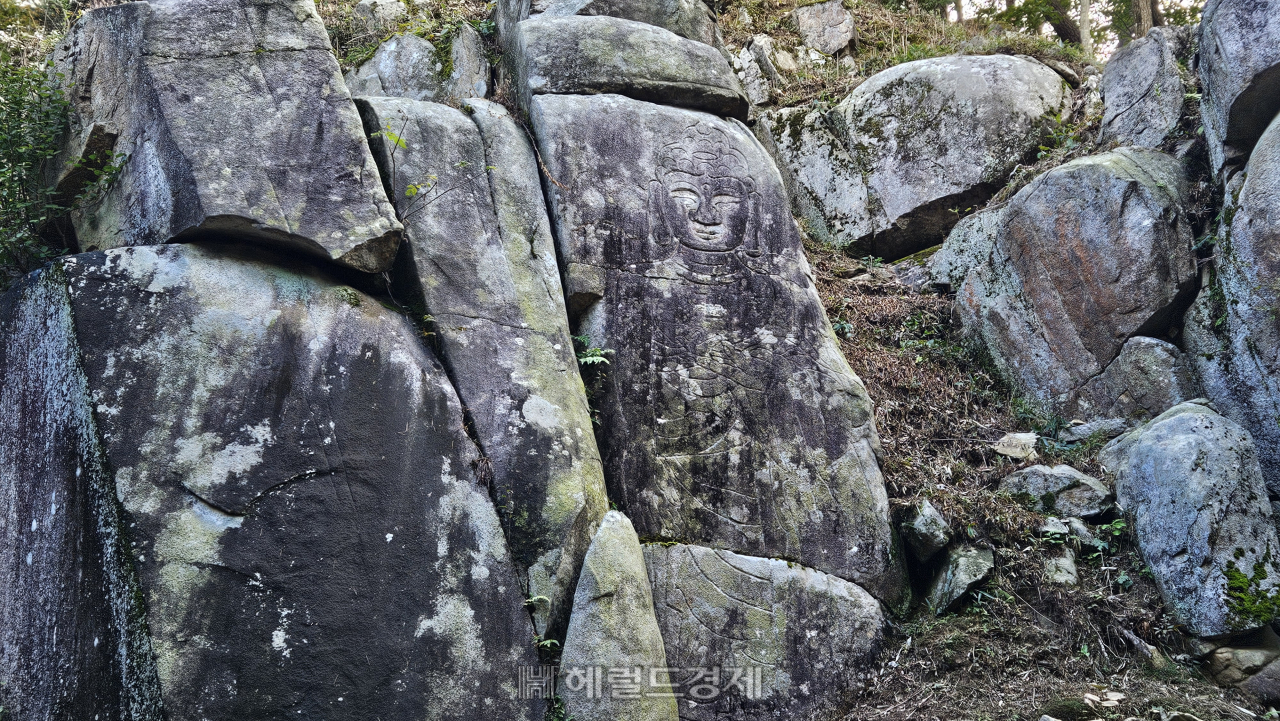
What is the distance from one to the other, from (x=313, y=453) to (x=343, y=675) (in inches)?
47.1

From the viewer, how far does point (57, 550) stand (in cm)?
448

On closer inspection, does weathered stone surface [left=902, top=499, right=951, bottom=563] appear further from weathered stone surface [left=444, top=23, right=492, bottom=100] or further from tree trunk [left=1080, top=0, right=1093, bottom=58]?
tree trunk [left=1080, top=0, right=1093, bottom=58]

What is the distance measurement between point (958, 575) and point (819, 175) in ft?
16.9


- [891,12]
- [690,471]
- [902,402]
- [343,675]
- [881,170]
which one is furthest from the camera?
[891,12]

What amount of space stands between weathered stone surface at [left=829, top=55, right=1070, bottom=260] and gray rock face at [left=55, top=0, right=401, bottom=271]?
5.60m

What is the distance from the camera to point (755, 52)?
1090 centimetres

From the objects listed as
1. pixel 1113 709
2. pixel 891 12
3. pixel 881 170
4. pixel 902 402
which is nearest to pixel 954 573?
pixel 1113 709

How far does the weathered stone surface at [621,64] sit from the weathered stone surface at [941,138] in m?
2.09

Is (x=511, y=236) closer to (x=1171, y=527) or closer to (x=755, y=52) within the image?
(x=1171, y=527)

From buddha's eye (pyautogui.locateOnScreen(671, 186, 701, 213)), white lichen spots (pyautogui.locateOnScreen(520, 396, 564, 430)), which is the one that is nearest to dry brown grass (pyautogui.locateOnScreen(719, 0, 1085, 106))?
buddha's eye (pyautogui.locateOnScreen(671, 186, 701, 213))

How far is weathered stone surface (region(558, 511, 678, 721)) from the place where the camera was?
4762 mm

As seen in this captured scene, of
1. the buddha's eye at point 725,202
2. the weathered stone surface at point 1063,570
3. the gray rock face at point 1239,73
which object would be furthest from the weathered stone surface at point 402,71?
the weathered stone surface at point 1063,570

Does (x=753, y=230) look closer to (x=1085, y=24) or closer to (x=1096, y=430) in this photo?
(x=1096, y=430)

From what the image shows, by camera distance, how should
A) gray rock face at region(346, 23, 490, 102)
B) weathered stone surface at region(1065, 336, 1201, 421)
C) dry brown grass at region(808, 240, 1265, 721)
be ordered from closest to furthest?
dry brown grass at region(808, 240, 1265, 721)
weathered stone surface at region(1065, 336, 1201, 421)
gray rock face at region(346, 23, 490, 102)
